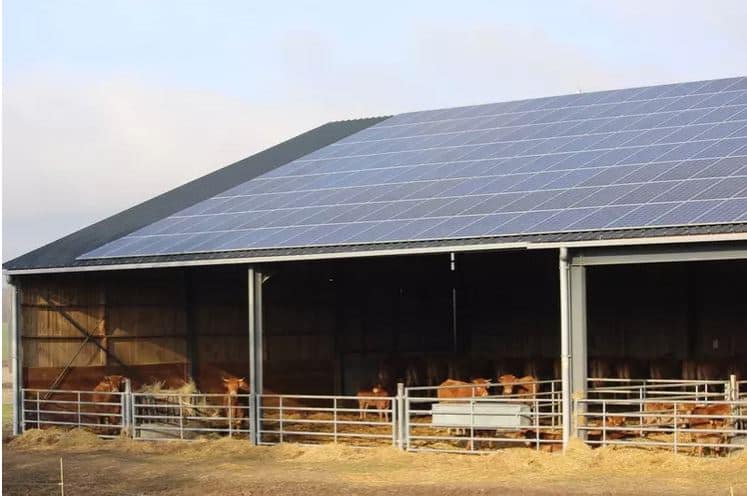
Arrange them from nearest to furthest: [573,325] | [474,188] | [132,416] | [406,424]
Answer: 1. [573,325]
2. [406,424]
3. [132,416]
4. [474,188]

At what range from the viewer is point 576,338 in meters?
19.5

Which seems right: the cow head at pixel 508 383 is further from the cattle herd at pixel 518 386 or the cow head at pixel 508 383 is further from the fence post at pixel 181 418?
the fence post at pixel 181 418

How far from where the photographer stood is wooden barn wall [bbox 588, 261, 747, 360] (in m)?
27.3

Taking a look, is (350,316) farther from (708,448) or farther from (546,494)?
(546,494)

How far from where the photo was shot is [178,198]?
29984mm

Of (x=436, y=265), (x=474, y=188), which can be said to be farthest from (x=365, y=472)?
(x=436, y=265)

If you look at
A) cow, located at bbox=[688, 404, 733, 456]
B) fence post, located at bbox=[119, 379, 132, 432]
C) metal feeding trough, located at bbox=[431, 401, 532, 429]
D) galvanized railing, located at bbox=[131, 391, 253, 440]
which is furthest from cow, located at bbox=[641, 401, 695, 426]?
fence post, located at bbox=[119, 379, 132, 432]

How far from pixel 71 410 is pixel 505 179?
30.9 feet

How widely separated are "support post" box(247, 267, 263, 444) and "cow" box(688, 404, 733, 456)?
704 centimetres

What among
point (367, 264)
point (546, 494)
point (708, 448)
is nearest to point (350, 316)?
point (367, 264)

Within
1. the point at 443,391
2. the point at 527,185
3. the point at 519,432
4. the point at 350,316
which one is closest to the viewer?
the point at 519,432

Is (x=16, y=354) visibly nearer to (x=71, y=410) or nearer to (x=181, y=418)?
(x=71, y=410)

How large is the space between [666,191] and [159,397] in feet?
32.5

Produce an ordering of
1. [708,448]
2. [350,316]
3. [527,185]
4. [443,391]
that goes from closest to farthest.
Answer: [708,448] < [527,185] < [443,391] < [350,316]
